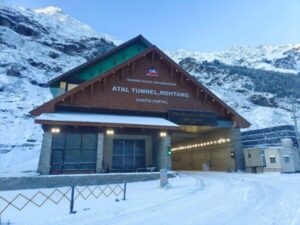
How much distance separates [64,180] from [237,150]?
17.4m

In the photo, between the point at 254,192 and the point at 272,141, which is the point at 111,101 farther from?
the point at 272,141

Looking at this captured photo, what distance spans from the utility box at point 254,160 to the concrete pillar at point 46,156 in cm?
1918

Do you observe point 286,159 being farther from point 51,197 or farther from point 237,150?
point 51,197

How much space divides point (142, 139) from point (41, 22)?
86.5 metres

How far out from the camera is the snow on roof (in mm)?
20141

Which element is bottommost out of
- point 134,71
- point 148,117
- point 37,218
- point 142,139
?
point 37,218

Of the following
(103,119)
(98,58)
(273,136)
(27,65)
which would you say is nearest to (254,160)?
(273,136)

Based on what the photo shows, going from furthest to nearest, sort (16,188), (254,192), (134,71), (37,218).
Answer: (134,71), (16,188), (254,192), (37,218)

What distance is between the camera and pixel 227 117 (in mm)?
27328

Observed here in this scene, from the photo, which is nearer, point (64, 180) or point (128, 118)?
point (64, 180)

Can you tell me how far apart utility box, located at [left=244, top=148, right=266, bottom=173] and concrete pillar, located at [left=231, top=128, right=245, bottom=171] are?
59cm

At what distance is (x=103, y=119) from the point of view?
70.4ft

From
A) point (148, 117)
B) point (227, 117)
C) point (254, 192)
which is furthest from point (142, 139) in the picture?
point (254, 192)

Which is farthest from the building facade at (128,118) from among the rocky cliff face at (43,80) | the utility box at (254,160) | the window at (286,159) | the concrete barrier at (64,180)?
the rocky cliff face at (43,80)
